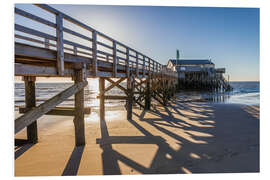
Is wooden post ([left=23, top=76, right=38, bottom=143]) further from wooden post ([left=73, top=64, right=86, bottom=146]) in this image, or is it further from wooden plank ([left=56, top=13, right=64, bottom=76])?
wooden plank ([left=56, top=13, right=64, bottom=76])

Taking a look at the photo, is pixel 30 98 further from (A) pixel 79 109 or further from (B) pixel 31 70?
(B) pixel 31 70

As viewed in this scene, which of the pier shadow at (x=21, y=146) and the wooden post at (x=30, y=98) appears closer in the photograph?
the pier shadow at (x=21, y=146)

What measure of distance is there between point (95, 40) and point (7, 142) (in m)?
3.31

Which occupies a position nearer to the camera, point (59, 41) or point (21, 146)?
point (59, 41)

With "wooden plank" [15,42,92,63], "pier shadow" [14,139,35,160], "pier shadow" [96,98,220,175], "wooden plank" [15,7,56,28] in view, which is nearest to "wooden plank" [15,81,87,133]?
"wooden plank" [15,42,92,63]

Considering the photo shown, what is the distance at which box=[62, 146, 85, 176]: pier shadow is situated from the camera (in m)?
2.99

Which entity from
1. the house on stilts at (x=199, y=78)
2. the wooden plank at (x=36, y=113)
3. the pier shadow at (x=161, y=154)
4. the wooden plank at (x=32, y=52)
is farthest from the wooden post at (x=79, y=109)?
the house on stilts at (x=199, y=78)

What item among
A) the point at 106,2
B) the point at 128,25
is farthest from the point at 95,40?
the point at 128,25

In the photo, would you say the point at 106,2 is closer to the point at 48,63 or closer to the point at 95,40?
the point at 95,40

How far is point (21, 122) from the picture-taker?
7.32 ft

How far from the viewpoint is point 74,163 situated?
3244mm

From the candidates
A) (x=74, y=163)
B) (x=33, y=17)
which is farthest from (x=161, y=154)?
(x=33, y=17)

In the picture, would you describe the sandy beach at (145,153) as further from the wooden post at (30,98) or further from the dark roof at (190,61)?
the dark roof at (190,61)

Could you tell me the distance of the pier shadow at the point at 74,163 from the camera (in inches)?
118
